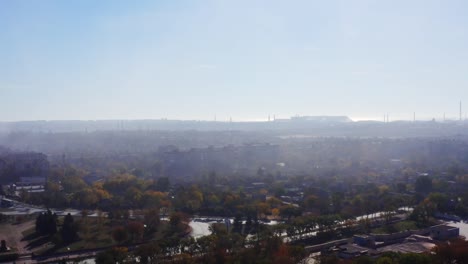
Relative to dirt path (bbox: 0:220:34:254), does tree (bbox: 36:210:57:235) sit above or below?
above

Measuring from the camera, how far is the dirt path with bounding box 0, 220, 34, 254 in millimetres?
7203

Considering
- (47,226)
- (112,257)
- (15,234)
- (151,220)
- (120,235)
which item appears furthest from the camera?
(151,220)

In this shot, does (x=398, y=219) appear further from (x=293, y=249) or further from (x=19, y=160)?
(x=19, y=160)

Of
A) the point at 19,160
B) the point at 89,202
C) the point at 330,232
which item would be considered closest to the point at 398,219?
the point at 330,232

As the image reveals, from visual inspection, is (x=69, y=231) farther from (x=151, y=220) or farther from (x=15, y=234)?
(x=151, y=220)

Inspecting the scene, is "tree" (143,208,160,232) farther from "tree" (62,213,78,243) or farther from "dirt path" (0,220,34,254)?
"dirt path" (0,220,34,254)

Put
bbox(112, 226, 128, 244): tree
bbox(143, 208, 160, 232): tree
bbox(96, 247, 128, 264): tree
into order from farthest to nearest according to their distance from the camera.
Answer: bbox(143, 208, 160, 232): tree → bbox(112, 226, 128, 244): tree → bbox(96, 247, 128, 264): tree

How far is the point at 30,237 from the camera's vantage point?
25.1 ft

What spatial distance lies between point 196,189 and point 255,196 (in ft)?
4.06

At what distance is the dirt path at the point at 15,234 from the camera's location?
284 inches

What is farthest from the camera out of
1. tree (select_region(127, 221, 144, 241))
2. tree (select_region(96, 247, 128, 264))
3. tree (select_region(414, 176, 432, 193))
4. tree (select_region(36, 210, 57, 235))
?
tree (select_region(414, 176, 432, 193))

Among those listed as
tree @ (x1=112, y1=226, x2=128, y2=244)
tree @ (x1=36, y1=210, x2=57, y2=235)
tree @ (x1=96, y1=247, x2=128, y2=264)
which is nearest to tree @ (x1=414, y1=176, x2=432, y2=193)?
tree @ (x1=112, y1=226, x2=128, y2=244)

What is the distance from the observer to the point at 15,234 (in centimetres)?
788

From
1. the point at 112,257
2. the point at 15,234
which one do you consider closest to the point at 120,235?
the point at 112,257
